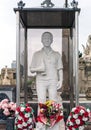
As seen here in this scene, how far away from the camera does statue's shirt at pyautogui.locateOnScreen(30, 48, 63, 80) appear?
34.9 feet

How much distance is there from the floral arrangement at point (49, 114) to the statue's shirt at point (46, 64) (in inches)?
100

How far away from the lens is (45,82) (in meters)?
10.6

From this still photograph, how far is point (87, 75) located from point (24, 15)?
1913 centimetres

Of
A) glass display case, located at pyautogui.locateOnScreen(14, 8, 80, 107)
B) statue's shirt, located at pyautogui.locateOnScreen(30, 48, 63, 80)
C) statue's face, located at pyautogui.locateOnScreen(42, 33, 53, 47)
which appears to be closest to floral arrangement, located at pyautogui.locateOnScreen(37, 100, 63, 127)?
glass display case, located at pyautogui.locateOnScreen(14, 8, 80, 107)

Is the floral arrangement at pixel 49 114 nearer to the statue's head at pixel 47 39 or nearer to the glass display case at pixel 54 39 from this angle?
the glass display case at pixel 54 39

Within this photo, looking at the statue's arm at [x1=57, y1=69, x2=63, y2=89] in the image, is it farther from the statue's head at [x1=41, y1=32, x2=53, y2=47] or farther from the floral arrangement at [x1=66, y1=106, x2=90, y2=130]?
the floral arrangement at [x1=66, y1=106, x2=90, y2=130]

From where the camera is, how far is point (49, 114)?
26.3ft

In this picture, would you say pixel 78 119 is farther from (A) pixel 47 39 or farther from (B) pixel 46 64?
(A) pixel 47 39

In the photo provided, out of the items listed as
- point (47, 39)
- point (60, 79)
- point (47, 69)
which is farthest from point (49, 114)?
point (47, 39)

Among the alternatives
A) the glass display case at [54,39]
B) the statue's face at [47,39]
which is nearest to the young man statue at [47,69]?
the statue's face at [47,39]

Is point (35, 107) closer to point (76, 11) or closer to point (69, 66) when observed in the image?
point (69, 66)

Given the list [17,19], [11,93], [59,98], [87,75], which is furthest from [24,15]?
[87,75]

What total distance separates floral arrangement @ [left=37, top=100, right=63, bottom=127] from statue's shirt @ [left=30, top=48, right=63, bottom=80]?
255cm

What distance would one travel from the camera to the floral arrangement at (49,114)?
8.02 meters
